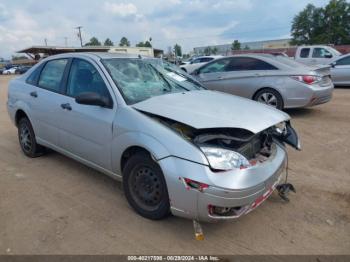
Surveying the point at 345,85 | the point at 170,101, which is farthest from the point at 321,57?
the point at 170,101

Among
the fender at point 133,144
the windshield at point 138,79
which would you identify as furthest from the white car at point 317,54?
the fender at point 133,144

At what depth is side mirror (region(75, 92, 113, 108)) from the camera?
3387 millimetres

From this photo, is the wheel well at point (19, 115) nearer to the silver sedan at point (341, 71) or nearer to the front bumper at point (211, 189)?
the front bumper at point (211, 189)

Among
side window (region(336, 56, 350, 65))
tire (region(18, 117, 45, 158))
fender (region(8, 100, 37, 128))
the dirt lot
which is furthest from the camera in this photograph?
side window (region(336, 56, 350, 65))

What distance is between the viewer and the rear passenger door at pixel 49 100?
4.25 meters

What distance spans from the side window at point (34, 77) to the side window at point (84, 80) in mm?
985

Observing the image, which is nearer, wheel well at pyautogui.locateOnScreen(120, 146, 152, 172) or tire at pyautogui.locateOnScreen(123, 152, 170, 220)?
tire at pyautogui.locateOnScreen(123, 152, 170, 220)

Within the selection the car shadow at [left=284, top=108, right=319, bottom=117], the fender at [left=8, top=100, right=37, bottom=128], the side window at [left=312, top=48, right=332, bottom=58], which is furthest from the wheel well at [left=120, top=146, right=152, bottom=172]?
the side window at [left=312, top=48, right=332, bottom=58]

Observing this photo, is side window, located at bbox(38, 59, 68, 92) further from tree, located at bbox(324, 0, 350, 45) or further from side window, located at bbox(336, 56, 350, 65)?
tree, located at bbox(324, 0, 350, 45)

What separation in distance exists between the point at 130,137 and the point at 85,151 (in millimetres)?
953

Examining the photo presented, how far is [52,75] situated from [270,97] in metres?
5.15

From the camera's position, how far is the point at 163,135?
287cm

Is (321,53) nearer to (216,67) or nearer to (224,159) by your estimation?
(216,67)

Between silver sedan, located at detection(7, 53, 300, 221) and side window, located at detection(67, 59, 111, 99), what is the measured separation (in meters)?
0.01
